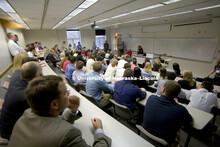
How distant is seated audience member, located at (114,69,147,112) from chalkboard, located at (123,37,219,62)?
605 centimetres

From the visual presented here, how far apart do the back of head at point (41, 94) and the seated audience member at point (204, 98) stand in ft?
7.50

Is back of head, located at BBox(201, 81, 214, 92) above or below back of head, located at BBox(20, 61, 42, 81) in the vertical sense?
below

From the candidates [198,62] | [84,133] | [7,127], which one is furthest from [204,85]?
[198,62]

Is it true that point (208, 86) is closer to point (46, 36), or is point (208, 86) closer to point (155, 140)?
point (155, 140)

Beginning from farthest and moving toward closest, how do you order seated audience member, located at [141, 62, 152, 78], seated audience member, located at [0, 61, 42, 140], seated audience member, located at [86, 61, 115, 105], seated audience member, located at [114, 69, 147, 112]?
seated audience member, located at [141, 62, 152, 78] < seated audience member, located at [86, 61, 115, 105] < seated audience member, located at [114, 69, 147, 112] < seated audience member, located at [0, 61, 42, 140]

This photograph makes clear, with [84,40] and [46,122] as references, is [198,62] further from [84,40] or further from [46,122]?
[84,40]

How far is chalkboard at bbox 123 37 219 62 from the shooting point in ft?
18.2

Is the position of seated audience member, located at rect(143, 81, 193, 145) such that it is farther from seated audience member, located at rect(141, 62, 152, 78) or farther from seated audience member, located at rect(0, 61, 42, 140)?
seated audience member, located at rect(141, 62, 152, 78)

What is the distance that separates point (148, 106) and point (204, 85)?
4.46 ft

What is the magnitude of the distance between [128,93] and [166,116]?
2.35 feet

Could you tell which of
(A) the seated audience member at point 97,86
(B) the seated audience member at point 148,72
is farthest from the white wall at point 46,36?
(A) the seated audience member at point 97,86

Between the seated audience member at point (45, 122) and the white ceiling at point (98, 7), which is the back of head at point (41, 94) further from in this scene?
the white ceiling at point (98, 7)

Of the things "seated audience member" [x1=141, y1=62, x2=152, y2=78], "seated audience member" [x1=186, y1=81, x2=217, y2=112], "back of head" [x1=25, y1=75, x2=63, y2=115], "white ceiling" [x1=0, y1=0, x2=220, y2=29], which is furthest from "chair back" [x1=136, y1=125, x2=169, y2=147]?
"white ceiling" [x1=0, y1=0, x2=220, y2=29]

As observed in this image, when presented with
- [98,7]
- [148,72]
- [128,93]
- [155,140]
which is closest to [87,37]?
[98,7]
